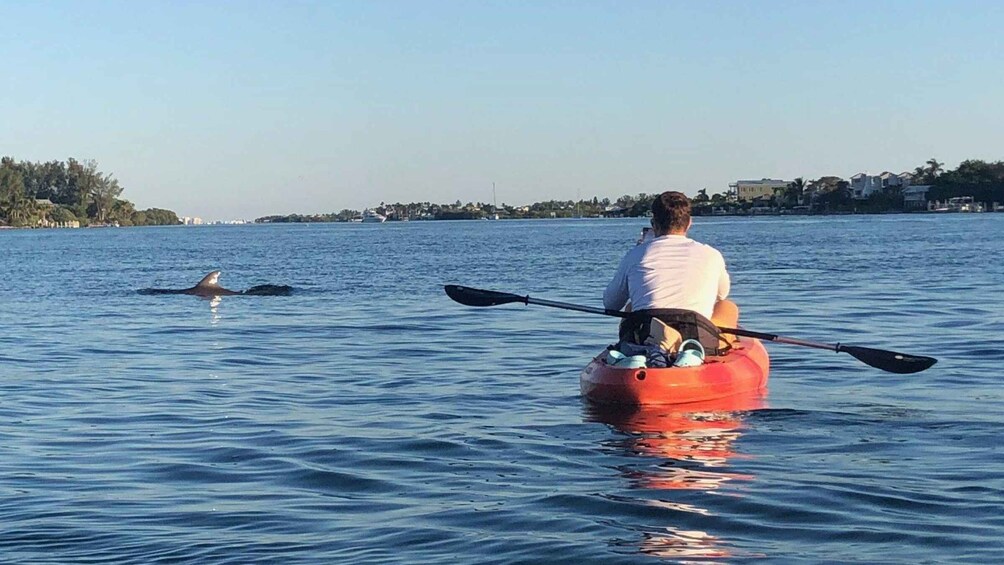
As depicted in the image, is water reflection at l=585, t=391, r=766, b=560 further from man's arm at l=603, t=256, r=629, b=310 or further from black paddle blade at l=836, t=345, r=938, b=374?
black paddle blade at l=836, t=345, r=938, b=374

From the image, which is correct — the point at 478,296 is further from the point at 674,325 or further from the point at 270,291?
the point at 270,291

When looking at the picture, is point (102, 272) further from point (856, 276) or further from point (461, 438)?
point (461, 438)

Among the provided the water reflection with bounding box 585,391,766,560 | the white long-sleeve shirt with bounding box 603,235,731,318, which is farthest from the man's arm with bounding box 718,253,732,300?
the water reflection with bounding box 585,391,766,560

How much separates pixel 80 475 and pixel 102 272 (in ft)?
128

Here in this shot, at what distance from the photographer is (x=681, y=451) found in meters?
9.69

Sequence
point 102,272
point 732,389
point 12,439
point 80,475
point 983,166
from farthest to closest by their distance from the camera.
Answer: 1. point 983,166
2. point 102,272
3. point 732,389
4. point 12,439
5. point 80,475

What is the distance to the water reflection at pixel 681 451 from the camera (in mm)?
7047

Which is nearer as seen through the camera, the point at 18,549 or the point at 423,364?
the point at 18,549

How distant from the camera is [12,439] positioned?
1088 centimetres

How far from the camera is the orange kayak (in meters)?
11.2

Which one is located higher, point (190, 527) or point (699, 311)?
point (699, 311)

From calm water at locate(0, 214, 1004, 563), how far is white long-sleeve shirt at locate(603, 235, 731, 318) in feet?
3.10

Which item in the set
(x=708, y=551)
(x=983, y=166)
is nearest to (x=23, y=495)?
(x=708, y=551)

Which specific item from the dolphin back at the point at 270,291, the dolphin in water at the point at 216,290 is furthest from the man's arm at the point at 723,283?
the dolphin back at the point at 270,291
